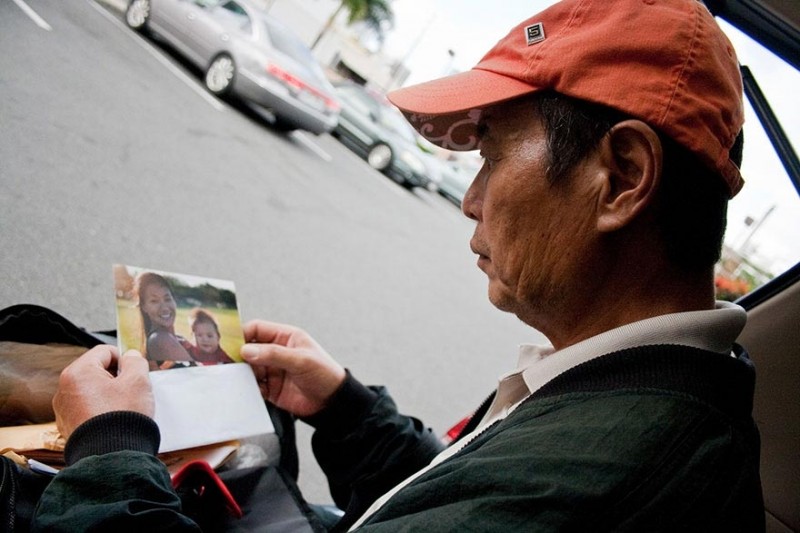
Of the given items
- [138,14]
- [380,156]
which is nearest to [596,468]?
[138,14]

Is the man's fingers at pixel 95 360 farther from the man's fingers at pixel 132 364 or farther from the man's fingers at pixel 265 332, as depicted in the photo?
the man's fingers at pixel 265 332

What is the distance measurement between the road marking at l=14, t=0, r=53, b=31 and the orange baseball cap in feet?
20.3

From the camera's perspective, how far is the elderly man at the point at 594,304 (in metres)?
0.69

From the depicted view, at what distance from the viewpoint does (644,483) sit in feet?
2.20

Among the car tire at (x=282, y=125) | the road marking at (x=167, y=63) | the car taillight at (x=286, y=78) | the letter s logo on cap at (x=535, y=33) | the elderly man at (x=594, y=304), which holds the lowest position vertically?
the road marking at (x=167, y=63)

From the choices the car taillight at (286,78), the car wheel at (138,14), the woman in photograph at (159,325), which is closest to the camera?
the woman in photograph at (159,325)

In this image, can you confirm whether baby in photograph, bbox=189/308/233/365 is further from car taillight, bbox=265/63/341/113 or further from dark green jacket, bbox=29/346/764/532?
car taillight, bbox=265/63/341/113

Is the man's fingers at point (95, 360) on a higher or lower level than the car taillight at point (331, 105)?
lower

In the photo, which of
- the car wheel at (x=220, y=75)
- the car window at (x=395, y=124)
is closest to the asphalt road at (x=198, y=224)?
the car wheel at (x=220, y=75)

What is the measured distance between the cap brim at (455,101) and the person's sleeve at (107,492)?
0.89 m

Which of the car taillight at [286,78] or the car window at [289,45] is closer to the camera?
the car taillight at [286,78]

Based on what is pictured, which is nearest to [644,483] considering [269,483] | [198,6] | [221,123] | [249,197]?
[269,483]

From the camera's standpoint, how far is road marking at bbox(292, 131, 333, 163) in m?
7.90

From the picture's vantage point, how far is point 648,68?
0.89 m
